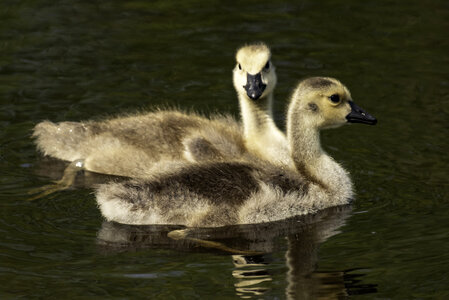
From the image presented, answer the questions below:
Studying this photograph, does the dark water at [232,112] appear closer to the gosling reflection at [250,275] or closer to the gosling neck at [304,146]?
the gosling reflection at [250,275]

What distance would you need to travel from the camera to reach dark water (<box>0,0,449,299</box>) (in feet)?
21.4

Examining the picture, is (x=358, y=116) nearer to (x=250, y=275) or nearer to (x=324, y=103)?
(x=324, y=103)

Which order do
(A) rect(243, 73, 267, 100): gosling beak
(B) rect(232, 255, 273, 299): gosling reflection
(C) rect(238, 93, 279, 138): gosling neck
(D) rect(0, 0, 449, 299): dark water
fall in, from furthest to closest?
(C) rect(238, 93, 279, 138): gosling neck < (A) rect(243, 73, 267, 100): gosling beak < (D) rect(0, 0, 449, 299): dark water < (B) rect(232, 255, 273, 299): gosling reflection

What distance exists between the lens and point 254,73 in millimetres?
8703

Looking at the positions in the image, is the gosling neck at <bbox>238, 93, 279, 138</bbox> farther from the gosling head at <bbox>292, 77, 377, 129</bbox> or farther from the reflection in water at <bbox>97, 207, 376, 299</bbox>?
the reflection in water at <bbox>97, 207, 376, 299</bbox>

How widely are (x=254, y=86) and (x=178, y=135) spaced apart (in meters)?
0.88

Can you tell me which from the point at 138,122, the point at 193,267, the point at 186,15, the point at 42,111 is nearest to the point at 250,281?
the point at 193,267

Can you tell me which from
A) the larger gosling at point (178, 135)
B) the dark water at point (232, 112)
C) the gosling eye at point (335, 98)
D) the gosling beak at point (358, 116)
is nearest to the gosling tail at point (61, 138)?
the larger gosling at point (178, 135)

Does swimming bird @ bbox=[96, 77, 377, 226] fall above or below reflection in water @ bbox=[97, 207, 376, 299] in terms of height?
above

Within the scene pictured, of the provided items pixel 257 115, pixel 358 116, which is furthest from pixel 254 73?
pixel 358 116

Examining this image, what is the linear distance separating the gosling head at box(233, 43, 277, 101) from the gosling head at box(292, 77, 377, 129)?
547 millimetres

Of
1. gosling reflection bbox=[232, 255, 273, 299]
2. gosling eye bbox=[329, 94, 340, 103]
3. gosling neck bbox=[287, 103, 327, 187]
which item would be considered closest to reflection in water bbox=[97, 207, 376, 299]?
gosling reflection bbox=[232, 255, 273, 299]

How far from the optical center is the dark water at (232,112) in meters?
6.52

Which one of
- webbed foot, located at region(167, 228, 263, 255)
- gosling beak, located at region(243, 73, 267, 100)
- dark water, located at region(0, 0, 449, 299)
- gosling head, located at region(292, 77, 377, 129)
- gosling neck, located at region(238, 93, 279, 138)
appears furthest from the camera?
gosling neck, located at region(238, 93, 279, 138)
